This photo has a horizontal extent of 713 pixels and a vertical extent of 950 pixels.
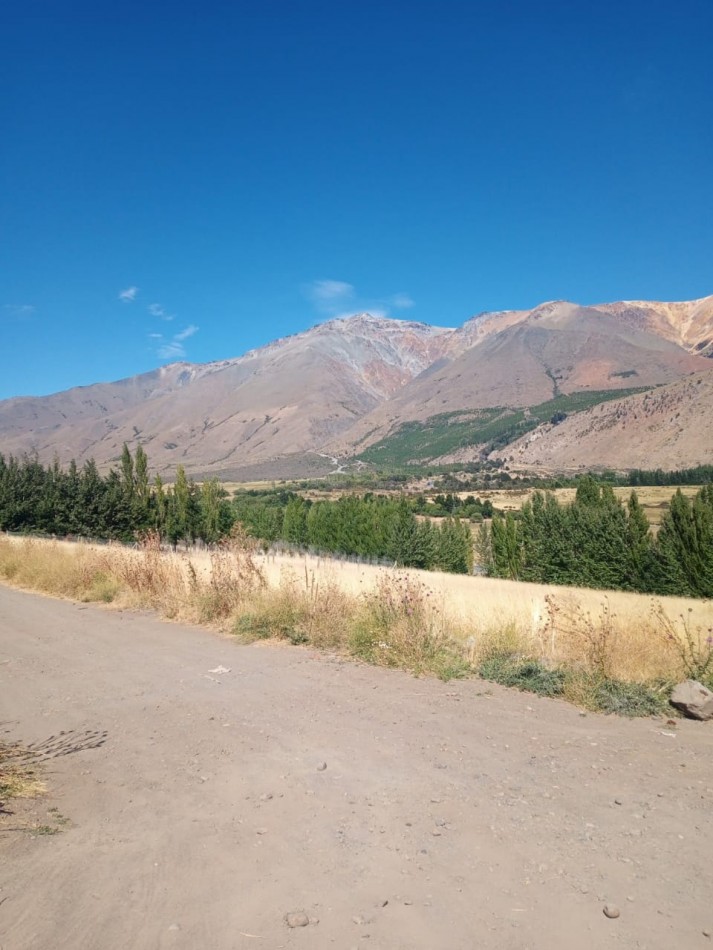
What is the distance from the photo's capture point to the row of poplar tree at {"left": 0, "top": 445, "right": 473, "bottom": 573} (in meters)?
49.1

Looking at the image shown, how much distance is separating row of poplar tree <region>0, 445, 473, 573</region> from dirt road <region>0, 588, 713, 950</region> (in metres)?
32.5

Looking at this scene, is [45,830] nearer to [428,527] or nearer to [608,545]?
[608,545]

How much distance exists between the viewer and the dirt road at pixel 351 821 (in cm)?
285

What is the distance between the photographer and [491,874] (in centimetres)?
321

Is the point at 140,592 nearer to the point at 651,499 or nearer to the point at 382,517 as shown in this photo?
→ the point at 382,517

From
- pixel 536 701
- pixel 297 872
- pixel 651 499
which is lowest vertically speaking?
pixel 651 499

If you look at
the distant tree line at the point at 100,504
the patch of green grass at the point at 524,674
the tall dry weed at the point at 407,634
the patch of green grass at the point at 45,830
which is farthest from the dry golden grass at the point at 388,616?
the distant tree line at the point at 100,504

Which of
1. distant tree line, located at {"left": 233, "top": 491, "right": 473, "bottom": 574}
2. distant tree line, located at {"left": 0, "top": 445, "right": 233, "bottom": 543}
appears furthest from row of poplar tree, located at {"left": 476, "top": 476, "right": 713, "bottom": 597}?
distant tree line, located at {"left": 0, "top": 445, "right": 233, "bottom": 543}

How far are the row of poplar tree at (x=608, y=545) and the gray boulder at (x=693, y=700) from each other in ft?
161

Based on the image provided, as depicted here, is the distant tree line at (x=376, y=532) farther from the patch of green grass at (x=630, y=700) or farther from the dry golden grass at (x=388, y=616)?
the patch of green grass at (x=630, y=700)

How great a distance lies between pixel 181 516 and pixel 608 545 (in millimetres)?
43980

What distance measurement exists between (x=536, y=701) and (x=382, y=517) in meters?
69.2

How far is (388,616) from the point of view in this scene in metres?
8.23

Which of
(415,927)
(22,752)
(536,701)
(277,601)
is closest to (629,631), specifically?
(536,701)
